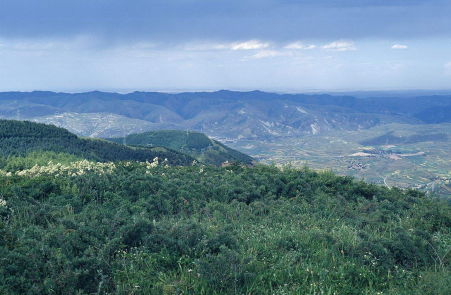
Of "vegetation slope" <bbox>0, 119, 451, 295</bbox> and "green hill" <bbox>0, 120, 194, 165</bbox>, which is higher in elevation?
"vegetation slope" <bbox>0, 119, 451, 295</bbox>

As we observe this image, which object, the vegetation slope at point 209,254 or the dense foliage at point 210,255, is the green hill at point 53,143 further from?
the dense foliage at point 210,255

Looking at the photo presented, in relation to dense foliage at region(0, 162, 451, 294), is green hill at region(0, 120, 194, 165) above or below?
below

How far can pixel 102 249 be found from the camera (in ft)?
20.6

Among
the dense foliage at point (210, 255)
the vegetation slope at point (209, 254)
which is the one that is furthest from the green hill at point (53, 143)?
the dense foliage at point (210, 255)

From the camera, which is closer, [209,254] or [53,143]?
[209,254]

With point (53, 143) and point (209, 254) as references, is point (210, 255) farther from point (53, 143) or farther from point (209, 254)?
point (53, 143)

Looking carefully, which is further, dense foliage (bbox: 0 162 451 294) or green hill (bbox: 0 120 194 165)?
green hill (bbox: 0 120 194 165)


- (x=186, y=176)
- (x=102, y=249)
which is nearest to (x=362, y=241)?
(x=102, y=249)

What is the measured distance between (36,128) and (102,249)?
327ft

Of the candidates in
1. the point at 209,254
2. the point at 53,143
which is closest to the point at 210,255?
the point at 209,254

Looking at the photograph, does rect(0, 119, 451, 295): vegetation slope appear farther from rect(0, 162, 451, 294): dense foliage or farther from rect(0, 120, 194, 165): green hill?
rect(0, 120, 194, 165): green hill

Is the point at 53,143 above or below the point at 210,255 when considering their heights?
below

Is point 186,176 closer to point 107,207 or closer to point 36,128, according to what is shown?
point 107,207

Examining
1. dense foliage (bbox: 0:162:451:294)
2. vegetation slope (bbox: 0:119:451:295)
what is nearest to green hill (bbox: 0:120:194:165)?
vegetation slope (bbox: 0:119:451:295)
